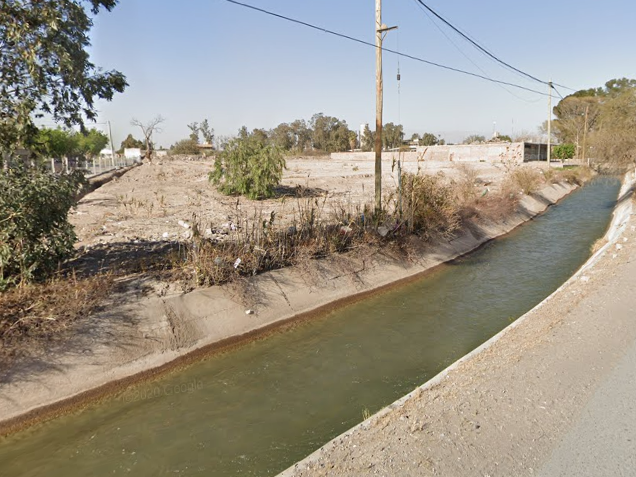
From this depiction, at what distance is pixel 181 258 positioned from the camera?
9.66 meters

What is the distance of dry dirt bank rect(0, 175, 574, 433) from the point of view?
618cm

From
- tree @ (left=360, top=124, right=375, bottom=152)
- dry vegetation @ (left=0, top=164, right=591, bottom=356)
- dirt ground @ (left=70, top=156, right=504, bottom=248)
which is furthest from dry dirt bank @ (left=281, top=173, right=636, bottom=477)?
tree @ (left=360, top=124, right=375, bottom=152)

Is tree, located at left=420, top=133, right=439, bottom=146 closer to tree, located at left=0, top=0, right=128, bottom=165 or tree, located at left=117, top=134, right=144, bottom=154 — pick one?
tree, located at left=117, top=134, right=144, bottom=154

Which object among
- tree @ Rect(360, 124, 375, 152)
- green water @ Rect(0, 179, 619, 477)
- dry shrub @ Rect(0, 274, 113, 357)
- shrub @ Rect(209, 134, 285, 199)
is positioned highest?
tree @ Rect(360, 124, 375, 152)

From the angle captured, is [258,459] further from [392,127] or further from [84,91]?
[392,127]

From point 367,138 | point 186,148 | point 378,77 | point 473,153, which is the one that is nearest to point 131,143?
point 186,148

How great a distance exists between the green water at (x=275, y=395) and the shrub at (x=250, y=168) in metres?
10.8

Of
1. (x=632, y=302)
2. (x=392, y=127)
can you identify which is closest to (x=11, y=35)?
(x=632, y=302)

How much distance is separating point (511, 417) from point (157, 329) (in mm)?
5610

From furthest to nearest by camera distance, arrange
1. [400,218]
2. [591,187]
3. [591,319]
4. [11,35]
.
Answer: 1. [591,187]
2. [400,218]
3. [591,319]
4. [11,35]

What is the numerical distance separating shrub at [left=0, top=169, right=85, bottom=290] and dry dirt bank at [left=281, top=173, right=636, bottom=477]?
5689 millimetres

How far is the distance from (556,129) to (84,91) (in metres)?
93.2

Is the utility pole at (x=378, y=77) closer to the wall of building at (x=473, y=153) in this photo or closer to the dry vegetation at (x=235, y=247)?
the dry vegetation at (x=235, y=247)

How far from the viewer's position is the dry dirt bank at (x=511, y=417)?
12.6 feet
